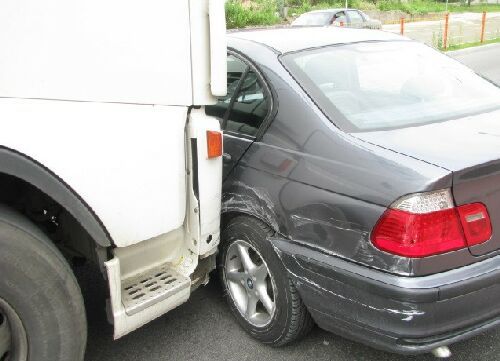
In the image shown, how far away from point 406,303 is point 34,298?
4.76ft

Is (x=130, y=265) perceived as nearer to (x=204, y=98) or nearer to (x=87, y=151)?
(x=87, y=151)

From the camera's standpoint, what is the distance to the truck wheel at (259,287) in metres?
2.69

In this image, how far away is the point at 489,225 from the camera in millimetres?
2301

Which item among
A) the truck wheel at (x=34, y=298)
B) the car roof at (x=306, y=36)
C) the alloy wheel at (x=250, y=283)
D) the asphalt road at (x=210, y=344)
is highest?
the car roof at (x=306, y=36)

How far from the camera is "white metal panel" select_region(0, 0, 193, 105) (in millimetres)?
1980

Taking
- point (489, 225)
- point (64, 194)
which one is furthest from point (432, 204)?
point (64, 194)

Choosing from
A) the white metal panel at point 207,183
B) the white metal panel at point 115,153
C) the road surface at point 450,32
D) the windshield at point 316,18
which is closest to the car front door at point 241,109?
the white metal panel at point 207,183

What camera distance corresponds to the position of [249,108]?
3.11m

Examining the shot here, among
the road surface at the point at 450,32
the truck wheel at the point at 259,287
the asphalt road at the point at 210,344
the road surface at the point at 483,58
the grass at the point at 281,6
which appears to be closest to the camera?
the truck wheel at the point at 259,287

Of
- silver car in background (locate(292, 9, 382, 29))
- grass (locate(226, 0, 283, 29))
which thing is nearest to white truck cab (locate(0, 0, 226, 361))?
silver car in background (locate(292, 9, 382, 29))

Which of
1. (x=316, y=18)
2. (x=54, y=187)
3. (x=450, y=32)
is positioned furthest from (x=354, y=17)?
(x=54, y=187)

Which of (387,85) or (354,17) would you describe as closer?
(387,85)

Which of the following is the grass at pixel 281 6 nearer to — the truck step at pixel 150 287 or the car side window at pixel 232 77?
the car side window at pixel 232 77

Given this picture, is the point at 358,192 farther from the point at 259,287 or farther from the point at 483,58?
the point at 483,58
